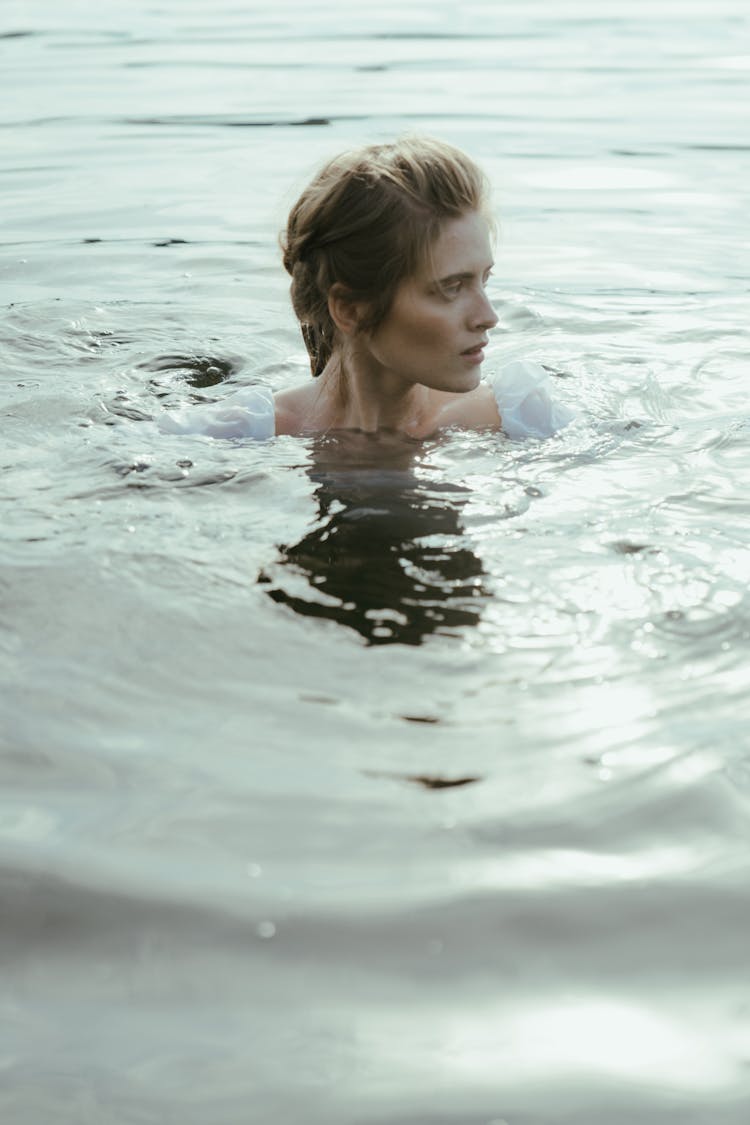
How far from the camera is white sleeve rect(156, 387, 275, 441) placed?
4668mm

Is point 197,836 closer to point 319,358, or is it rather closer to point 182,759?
point 182,759

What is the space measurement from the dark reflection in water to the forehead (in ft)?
1.87

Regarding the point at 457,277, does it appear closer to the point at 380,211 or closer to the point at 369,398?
the point at 380,211

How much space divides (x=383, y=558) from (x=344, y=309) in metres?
1.19

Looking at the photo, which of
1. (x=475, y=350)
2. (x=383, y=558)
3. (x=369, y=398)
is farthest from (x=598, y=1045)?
(x=369, y=398)

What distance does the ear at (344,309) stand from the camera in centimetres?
439

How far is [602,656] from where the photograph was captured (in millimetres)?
2920

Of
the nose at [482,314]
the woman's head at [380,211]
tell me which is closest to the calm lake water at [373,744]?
the nose at [482,314]

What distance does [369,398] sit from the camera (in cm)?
462

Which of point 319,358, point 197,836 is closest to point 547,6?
point 319,358

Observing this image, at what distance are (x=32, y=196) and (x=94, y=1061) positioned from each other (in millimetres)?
7640

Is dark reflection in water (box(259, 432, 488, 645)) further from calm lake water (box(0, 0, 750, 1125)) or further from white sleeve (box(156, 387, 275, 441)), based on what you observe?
white sleeve (box(156, 387, 275, 441))

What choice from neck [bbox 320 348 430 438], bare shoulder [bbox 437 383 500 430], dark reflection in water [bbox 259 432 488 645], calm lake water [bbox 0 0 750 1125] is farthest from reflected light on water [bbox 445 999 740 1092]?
bare shoulder [bbox 437 383 500 430]

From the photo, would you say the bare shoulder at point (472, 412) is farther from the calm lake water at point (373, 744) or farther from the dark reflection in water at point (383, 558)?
the dark reflection in water at point (383, 558)
